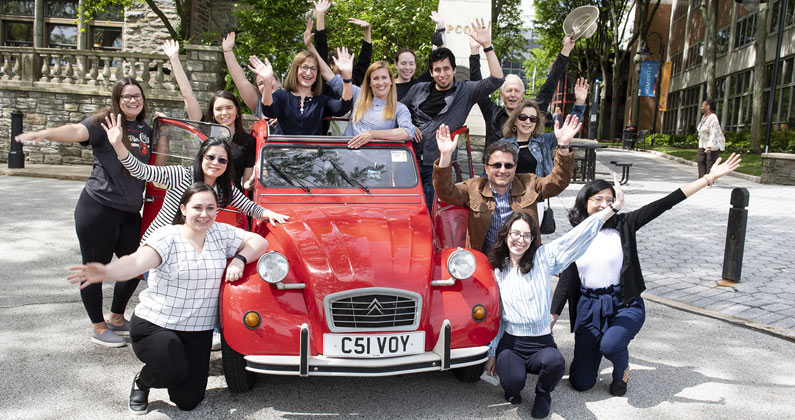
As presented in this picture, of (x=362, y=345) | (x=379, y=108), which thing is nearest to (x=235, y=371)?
(x=362, y=345)

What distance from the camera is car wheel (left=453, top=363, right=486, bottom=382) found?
13.0ft

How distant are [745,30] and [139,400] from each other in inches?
A: 1305

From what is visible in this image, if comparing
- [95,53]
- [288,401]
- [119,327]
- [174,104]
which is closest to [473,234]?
[288,401]

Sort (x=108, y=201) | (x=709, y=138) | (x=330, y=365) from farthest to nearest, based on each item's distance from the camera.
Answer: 1. (x=709, y=138)
2. (x=108, y=201)
3. (x=330, y=365)

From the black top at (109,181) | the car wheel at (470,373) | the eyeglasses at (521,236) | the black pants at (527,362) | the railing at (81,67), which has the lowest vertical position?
the car wheel at (470,373)

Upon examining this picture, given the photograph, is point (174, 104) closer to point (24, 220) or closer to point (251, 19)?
point (251, 19)

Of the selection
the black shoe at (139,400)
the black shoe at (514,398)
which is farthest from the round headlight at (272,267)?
the black shoe at (514,398)

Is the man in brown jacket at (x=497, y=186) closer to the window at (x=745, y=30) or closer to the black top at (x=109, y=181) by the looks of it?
the black top at (x=109, y=181)

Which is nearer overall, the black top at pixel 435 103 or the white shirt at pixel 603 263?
the white shirt at pixel 603 263

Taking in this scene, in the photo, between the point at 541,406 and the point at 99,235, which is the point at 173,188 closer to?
the point at 99,235

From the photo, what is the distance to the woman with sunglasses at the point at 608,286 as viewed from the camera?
4.02m

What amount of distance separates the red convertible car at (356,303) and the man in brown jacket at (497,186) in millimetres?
360

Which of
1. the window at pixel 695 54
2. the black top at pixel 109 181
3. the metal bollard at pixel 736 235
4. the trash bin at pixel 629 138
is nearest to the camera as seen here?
the black top at pixel 109 181

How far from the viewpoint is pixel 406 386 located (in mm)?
4047
